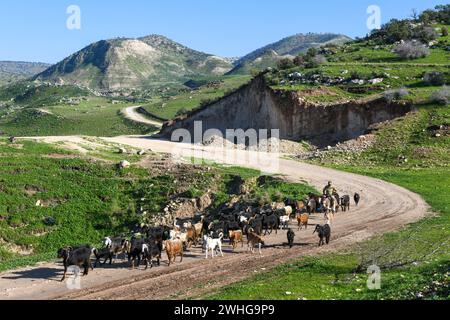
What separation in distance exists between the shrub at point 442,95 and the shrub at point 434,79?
6.31 metres

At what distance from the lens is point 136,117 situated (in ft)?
405

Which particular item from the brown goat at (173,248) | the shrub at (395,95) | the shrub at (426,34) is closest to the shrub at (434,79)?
the shrub at (395,95)

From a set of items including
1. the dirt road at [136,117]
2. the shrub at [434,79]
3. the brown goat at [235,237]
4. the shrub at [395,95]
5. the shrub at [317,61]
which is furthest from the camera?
the dirt road at [136,117]

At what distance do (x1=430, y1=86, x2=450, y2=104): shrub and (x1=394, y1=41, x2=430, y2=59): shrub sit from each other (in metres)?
19.5

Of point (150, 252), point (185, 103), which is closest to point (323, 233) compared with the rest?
point (150, 252)

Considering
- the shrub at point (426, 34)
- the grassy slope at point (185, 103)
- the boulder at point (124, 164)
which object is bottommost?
the boulder at point (124, 164)

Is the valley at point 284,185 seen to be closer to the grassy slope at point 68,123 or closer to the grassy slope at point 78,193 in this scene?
the grassy slope at point 78,193

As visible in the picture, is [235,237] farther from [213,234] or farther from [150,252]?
[150,252]

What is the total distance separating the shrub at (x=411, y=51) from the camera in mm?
79625

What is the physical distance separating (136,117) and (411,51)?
221 feet

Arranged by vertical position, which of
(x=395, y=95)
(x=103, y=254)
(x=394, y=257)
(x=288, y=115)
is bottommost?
(x=103, y=254)

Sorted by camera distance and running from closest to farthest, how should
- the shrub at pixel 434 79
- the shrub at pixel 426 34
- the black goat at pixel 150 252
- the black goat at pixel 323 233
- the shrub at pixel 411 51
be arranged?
the black goat at pixel 150 252 < the black goat at pixel 323 233 < the shrub at pixel 434 79 < the shrub at pixel 411 51 < the shrub at pixel 426 34
